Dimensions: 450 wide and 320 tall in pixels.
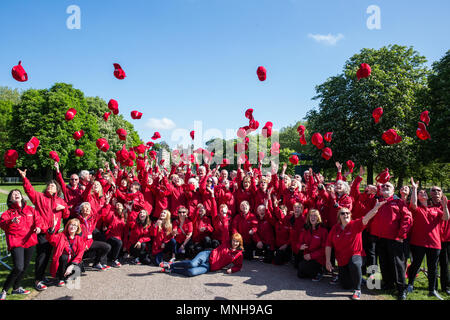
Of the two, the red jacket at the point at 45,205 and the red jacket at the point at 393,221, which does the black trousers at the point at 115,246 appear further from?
the red jacket at the point at 393,221

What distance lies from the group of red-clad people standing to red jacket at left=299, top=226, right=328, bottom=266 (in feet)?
0.07

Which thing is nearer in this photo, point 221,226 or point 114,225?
point 114,225

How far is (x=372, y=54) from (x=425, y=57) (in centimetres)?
423

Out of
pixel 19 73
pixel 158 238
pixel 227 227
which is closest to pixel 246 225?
pixel 227 227

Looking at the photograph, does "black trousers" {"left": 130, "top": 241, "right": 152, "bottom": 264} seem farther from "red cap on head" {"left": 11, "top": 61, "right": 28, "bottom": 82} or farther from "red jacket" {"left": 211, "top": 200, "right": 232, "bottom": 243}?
"red cap on head" {"left": 11, "top": 61, "right": 28, "bottom": 82}

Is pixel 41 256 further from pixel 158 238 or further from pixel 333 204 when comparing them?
pixel 333 204

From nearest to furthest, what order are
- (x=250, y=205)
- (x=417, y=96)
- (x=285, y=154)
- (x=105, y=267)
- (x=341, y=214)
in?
1. (x=341, y=214)
2. (x=105, y=267)
3. (x=250, y=205)
4. (x=417, y=96)
5. (x=285, y=154)

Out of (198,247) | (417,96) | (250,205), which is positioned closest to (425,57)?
(417,96)

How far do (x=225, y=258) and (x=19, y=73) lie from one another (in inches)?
236

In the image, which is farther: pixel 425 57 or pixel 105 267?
pixel 425 57

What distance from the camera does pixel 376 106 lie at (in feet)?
66.8
